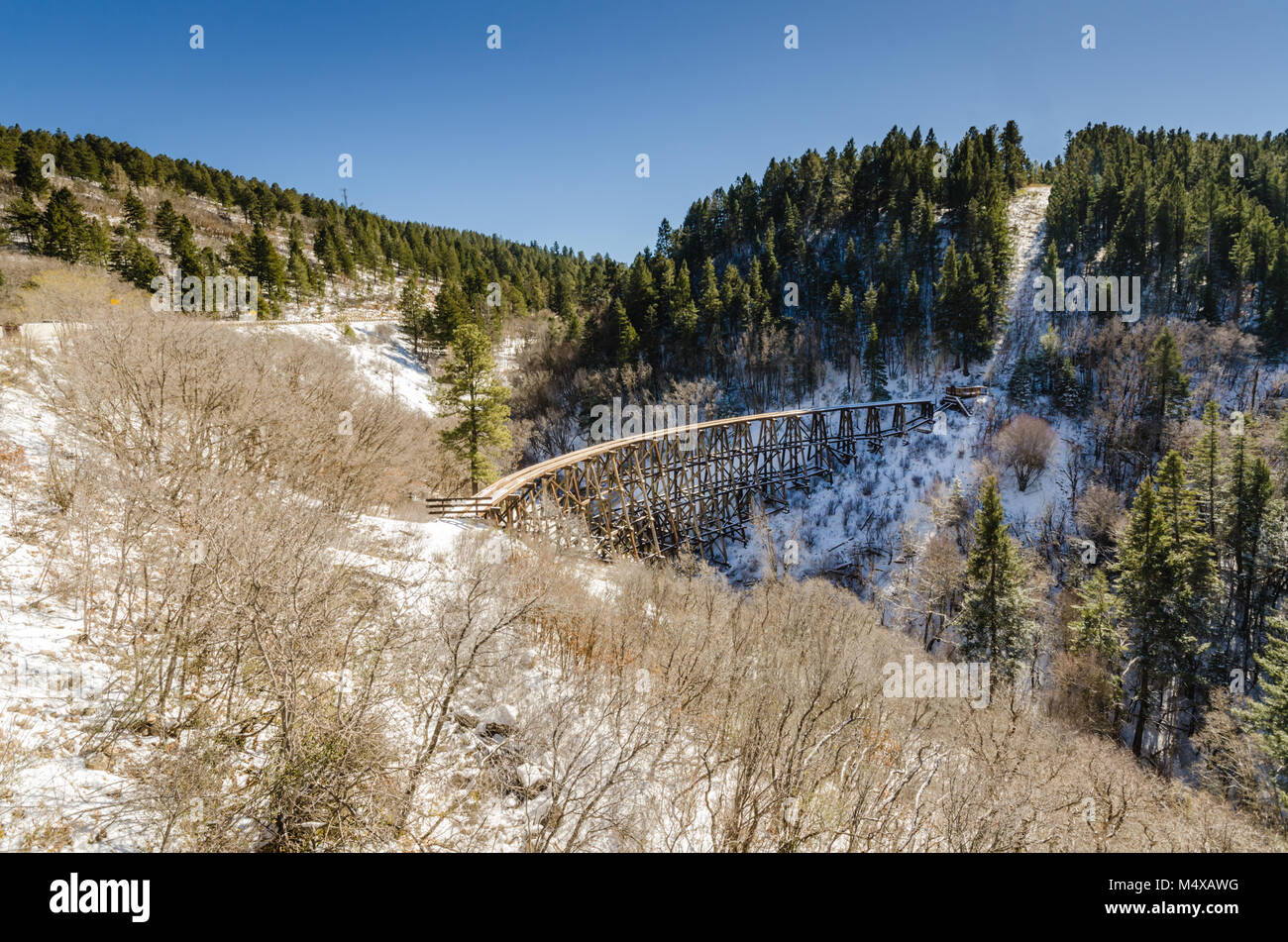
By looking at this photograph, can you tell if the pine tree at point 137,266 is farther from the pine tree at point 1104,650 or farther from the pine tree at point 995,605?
the pine tree at point 1104,650

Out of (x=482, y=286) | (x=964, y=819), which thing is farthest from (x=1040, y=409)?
(x=482, y=286)

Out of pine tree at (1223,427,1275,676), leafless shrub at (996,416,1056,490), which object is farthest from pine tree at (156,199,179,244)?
pine tree at (1223,427,1275,676)

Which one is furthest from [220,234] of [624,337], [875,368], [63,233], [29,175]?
[875,368]

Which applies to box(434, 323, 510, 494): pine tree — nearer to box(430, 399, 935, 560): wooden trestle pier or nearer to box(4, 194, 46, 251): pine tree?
box(430, 399, 935, 560): wooden trestle pier
